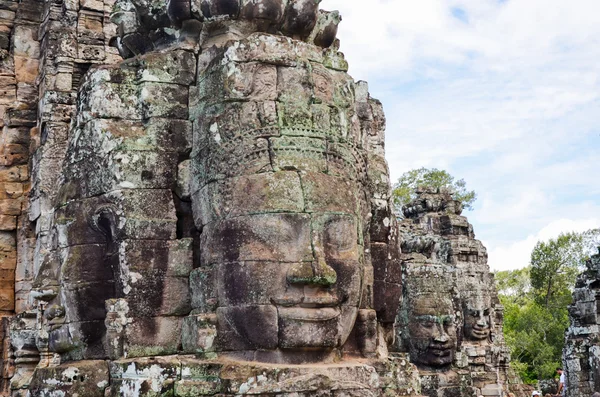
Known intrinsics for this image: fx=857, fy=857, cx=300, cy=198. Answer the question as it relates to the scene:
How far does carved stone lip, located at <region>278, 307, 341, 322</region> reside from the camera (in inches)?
236

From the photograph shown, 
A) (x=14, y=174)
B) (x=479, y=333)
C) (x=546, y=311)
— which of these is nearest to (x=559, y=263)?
(x=546, y=311)

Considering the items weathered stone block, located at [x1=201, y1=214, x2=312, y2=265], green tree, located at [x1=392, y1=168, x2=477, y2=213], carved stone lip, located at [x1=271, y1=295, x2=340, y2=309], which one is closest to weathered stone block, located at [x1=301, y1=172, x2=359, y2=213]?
weathered stone block, located at [x1=201, y1=214, x2=312, y2=265]

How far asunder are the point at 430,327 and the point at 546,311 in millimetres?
34304

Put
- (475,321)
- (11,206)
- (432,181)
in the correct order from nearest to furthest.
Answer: (11,206), (475,321), (432,181)

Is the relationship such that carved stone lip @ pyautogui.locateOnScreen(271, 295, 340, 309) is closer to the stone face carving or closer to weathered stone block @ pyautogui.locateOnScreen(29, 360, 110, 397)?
the stone face carving

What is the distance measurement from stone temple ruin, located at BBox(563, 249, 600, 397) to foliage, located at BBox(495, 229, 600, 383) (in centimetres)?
2458

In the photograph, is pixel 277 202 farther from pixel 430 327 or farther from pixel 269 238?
pixel 430 327

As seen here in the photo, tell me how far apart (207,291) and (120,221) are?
2.86 ft

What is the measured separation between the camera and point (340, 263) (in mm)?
6273

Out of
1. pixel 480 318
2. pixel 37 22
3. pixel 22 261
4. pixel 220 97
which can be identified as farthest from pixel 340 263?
pixel 480 318

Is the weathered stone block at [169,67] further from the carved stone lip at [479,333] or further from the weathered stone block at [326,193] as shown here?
the carved stone lip at [479,333]

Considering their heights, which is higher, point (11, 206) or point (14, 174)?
point (14, 174)

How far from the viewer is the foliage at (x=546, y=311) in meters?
42.0

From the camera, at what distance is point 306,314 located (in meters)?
6.00
